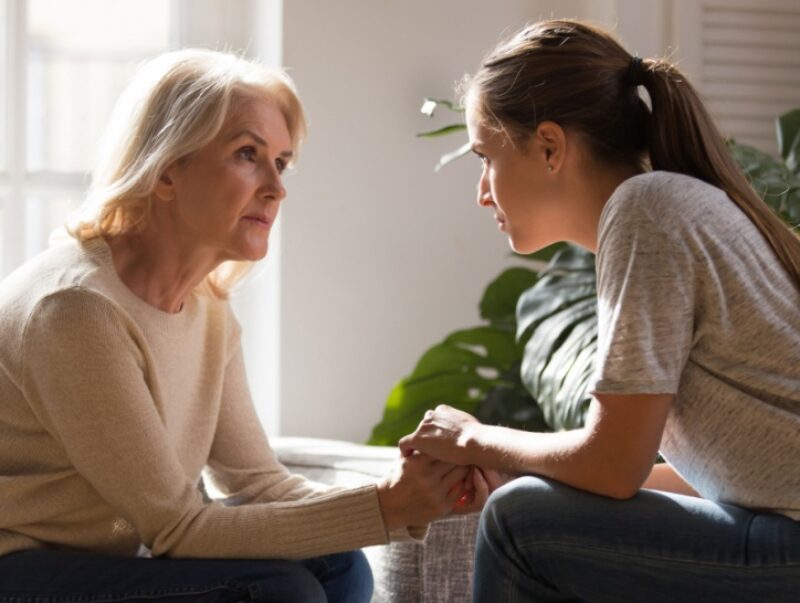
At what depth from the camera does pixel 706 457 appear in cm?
142

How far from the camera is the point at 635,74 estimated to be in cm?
159

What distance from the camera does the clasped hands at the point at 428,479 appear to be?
1.67m

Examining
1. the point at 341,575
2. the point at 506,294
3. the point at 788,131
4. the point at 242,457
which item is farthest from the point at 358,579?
the point at 788,131

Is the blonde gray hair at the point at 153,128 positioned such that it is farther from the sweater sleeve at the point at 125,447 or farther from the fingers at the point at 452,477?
the fingers at the point at 452,477

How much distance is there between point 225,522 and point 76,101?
4.88 ft

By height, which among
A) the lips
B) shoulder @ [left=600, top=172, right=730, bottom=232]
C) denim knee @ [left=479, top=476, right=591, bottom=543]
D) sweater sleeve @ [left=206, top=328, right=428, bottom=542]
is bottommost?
sweater sleeve @ [left=206, top=328, right=428, bottom=542]

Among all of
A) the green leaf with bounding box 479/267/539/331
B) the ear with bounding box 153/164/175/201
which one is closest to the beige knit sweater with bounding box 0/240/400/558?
the ear with bounding box 153/164/175/201

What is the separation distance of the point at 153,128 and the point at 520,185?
0.55 metres

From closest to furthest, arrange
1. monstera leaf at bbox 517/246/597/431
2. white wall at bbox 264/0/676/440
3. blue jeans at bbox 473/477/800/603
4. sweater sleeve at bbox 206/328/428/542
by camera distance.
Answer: blue jeans at bbox 473/477/800/603 → sweater sleeve at bbox 206/328/428/542 → monstera leaf at bbox 517/246/597/431 → white wall at bbox 264/0/676/440

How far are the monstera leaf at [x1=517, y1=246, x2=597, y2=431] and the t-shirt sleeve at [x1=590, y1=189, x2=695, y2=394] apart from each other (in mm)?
756

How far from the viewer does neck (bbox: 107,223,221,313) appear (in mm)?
1812

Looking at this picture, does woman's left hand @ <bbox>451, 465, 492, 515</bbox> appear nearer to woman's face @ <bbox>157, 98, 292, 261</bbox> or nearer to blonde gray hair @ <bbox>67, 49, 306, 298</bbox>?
woman's face @ <bbox>157, 98, 292, 261</bbox>

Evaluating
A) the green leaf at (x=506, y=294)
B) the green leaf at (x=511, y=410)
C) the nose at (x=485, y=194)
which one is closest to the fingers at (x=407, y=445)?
the nose at (x=485, y=194)

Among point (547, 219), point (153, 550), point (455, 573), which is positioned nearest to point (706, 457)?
point (547, 219)
